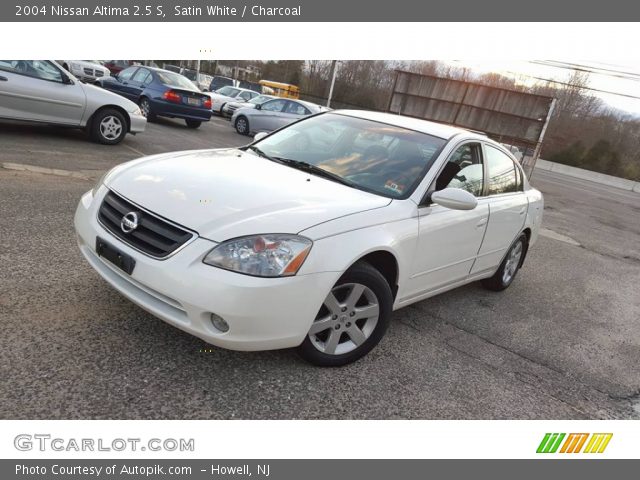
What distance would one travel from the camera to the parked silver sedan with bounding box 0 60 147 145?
24.5 ft

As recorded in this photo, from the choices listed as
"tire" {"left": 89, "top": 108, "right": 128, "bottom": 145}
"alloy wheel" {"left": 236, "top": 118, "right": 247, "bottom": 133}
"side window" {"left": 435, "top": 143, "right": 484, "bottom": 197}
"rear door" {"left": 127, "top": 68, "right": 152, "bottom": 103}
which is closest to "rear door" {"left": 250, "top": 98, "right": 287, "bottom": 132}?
"alloy wheel" {"left": 236, "top": 118, "right": 247, "bottom": 133}

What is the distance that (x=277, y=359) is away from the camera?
122 inches

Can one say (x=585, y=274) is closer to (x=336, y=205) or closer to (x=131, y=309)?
(x=336, y=205)

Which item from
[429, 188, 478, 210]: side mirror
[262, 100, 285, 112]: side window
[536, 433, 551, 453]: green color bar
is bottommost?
[536, 433, 551, 453]: green color bar

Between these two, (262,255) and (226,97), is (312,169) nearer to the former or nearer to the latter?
(262,255)

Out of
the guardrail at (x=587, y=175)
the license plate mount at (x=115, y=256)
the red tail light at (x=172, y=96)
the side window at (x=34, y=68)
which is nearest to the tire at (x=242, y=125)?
the red tail light at (x=172, y=96)

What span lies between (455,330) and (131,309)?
2560mm

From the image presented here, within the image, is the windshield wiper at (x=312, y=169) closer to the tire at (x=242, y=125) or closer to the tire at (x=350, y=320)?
the tire at (x=350, y=320)

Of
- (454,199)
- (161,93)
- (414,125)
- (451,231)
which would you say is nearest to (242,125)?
(161,93)

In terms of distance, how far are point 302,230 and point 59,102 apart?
22.9 feet

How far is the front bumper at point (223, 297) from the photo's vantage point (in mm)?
2494

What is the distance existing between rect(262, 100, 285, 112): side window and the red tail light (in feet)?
12.0

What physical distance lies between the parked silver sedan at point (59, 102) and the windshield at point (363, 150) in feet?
17.5

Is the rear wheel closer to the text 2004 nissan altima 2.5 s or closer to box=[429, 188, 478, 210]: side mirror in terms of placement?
the text 2004 nissan altima 2.5 s
